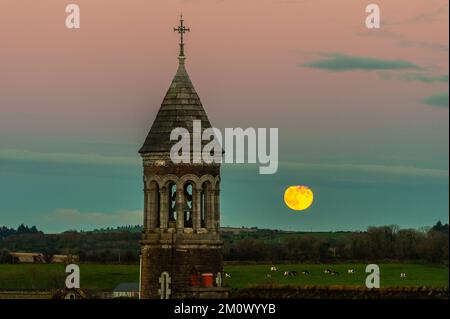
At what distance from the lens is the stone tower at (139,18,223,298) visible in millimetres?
69438

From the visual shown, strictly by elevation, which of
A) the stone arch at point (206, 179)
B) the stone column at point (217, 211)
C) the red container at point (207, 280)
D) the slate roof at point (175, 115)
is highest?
the slate roof at point (175, 115)

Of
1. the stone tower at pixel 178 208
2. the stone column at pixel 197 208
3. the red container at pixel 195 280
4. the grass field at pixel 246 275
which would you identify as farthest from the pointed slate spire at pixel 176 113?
the grass field at pixel 246 275

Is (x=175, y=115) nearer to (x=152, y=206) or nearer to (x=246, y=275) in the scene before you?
(x=152, y=206)

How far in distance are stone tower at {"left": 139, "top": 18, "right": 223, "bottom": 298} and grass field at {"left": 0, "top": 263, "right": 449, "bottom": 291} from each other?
2598cm

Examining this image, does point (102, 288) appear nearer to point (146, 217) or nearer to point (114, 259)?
point (114, 259)

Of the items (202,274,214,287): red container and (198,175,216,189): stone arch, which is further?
(198,175,216,189): stone arch

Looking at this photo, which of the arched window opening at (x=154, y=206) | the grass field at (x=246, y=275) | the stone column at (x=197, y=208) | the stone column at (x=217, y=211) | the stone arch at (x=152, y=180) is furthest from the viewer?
the grass field at (x=246, y=275)

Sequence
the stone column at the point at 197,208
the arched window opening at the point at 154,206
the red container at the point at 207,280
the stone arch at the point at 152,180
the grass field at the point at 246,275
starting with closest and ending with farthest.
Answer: the red container at the point at 207,280 → the stone column at the point at 197,208 → the stone arch at the point at 152,180 → the arched window opening at the point at 154,206 → the grass field at the point at 246,275

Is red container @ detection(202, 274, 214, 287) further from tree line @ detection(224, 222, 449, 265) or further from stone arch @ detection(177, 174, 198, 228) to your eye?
tree line @ detection(224, 222, 449, 265)

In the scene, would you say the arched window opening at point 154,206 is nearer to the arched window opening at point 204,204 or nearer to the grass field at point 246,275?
the arched window opening at point 204,204

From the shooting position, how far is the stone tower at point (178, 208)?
6944 centimetres

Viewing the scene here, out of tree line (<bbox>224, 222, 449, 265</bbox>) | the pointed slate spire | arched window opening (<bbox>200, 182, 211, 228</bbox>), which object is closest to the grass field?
tree line (<bbox>224, 222, 449, 265</bbox>)
